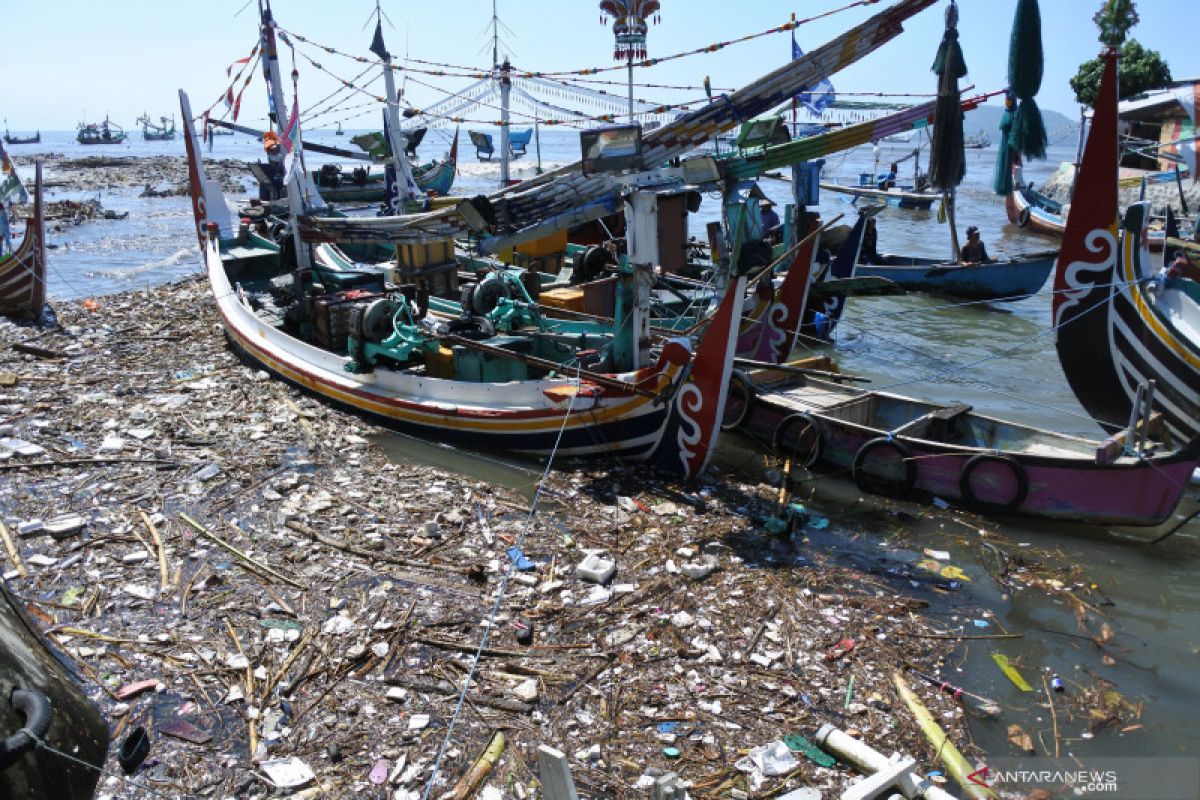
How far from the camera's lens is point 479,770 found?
16.7ft

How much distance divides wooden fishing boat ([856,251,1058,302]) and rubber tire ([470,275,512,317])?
10.7 metres

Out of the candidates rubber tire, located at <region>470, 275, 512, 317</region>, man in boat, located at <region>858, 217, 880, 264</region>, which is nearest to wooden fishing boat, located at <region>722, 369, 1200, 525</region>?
rubber tire, located at <region>470, 275, 512, 317</region>

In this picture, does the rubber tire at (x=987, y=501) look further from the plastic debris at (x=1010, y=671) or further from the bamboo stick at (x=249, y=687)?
the bamboo stick at (x=249, y=687)

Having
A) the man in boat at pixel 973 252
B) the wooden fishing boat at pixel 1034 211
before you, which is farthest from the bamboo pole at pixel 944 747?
the wooden fishing boat at pixel 1034 211

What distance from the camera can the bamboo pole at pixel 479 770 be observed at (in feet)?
16.2

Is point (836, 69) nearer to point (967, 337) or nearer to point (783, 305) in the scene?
point (783, 305)

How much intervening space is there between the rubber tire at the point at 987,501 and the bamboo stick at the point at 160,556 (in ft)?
26.0

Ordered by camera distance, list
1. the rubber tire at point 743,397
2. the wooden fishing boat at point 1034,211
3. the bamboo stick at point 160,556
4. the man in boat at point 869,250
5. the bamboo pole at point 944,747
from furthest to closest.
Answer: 1. the wooden fishing boat at point 1034,211
2. the man in boat at point 869,250
3. the rubber tire at point 743,397
4. the bamboo stick at point 160,556
5. the bamboo pole at point 944,747

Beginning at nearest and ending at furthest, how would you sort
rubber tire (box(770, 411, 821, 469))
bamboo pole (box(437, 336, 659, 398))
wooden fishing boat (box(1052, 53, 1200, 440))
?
bamboo pole (box(437, 336, 659, 398)), wooden fishing boat (box(1052, 53, 1200, 440)), rubber tire (box(770, 411, 821, 469))

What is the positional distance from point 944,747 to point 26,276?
17.9 metres

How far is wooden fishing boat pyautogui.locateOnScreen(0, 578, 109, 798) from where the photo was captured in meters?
2.46

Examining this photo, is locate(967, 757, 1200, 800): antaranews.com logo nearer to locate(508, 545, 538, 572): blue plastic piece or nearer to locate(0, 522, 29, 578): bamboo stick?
locate(508, 545, 538, 572): blue plastic piece

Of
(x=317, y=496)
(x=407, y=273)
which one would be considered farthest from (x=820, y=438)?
(x=407, y=273)

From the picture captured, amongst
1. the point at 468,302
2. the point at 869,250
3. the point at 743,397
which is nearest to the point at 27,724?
the point at 743,397
